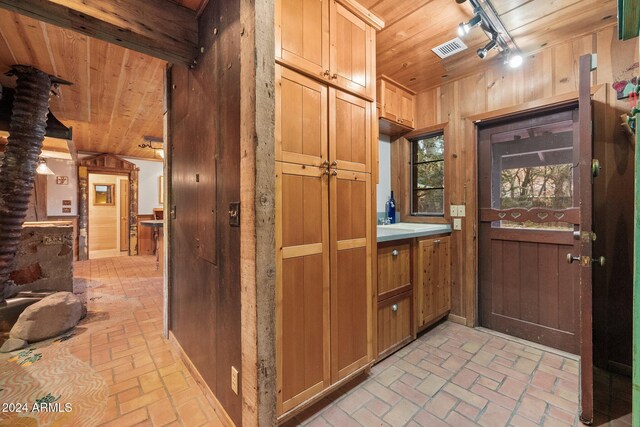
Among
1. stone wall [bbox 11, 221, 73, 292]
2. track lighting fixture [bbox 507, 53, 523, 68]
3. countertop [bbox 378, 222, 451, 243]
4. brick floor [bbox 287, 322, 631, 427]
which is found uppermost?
track lighting fixture [bbox 507, 53, 523, 68]

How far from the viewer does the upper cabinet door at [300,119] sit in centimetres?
133

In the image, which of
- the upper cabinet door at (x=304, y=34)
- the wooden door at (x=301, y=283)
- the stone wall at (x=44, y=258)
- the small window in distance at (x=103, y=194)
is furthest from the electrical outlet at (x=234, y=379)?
the small window in distance at (x=103, y=194)

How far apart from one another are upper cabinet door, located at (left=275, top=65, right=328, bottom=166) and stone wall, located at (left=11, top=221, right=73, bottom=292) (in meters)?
3.20

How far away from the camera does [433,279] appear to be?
247cm

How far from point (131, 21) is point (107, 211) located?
7533mm

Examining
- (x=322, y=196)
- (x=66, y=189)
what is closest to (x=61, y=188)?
(x=66, y=189)

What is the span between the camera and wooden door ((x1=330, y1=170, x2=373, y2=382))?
1577mm

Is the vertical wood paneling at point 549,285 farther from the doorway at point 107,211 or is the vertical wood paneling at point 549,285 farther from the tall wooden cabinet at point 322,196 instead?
the doorway at point 107,211

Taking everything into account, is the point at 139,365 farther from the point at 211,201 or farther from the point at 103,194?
the point at 103,194

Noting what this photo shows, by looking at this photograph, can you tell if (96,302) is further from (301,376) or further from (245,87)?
(245,87)

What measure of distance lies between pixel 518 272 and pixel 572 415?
46.5 inches

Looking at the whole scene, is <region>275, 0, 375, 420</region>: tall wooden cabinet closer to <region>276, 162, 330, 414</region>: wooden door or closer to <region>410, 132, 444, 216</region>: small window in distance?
<region>276, 162, 330, 414</region>: wooden door

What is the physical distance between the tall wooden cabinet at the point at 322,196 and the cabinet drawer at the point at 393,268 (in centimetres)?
Result: 21

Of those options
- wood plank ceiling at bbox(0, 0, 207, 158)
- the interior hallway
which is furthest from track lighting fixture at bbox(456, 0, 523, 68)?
the interior hallway
